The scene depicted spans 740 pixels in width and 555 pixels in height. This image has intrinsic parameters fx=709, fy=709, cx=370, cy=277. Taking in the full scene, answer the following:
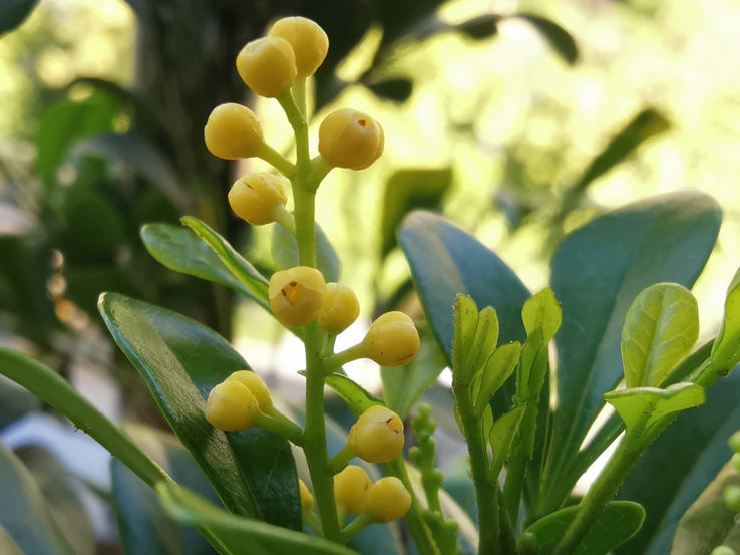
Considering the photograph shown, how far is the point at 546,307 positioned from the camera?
217mm

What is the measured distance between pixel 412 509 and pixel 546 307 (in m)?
0.09

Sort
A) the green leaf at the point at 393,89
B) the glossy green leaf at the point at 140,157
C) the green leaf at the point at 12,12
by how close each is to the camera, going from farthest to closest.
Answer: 1. the green leaf at the point at 393,89
2. the glossy green leaf at the point at 140,157
3. the green leaf at the point at 12,12

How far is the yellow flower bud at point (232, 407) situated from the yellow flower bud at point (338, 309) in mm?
29

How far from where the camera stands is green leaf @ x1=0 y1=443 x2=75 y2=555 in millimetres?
275

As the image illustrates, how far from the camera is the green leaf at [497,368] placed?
196mm

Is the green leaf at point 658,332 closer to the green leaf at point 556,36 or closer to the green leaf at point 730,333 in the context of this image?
the green leaf at point 730,333

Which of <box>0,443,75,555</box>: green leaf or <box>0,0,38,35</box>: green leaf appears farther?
<box>0,0,38,35</box>: green leaf

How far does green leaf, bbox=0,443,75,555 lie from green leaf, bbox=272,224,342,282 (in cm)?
14

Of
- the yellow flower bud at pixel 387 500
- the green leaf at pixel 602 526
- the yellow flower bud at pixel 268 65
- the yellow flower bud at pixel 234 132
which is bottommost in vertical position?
the green leaf at pixel 602 526

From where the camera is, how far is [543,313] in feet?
0.71

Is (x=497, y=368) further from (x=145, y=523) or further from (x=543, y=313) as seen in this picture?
(x=145, y=523)

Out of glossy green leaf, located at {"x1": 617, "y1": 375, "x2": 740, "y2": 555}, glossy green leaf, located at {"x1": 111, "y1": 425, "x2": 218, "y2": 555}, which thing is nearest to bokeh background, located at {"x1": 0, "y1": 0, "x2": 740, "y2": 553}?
glossy green leaf, located at {"x1": 617, "y1": 375, "x2": 740, "y2": 555}

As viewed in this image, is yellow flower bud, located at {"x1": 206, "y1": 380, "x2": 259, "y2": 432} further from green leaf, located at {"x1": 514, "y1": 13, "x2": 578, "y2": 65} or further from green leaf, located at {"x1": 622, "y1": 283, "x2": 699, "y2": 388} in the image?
green leaf, located at {"x1": 514, "y1": 13, "x2": 578, "y2": 65}

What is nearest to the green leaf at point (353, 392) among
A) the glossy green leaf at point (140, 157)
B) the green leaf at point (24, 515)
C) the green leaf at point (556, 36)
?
the green leaf at point (24, 515)
